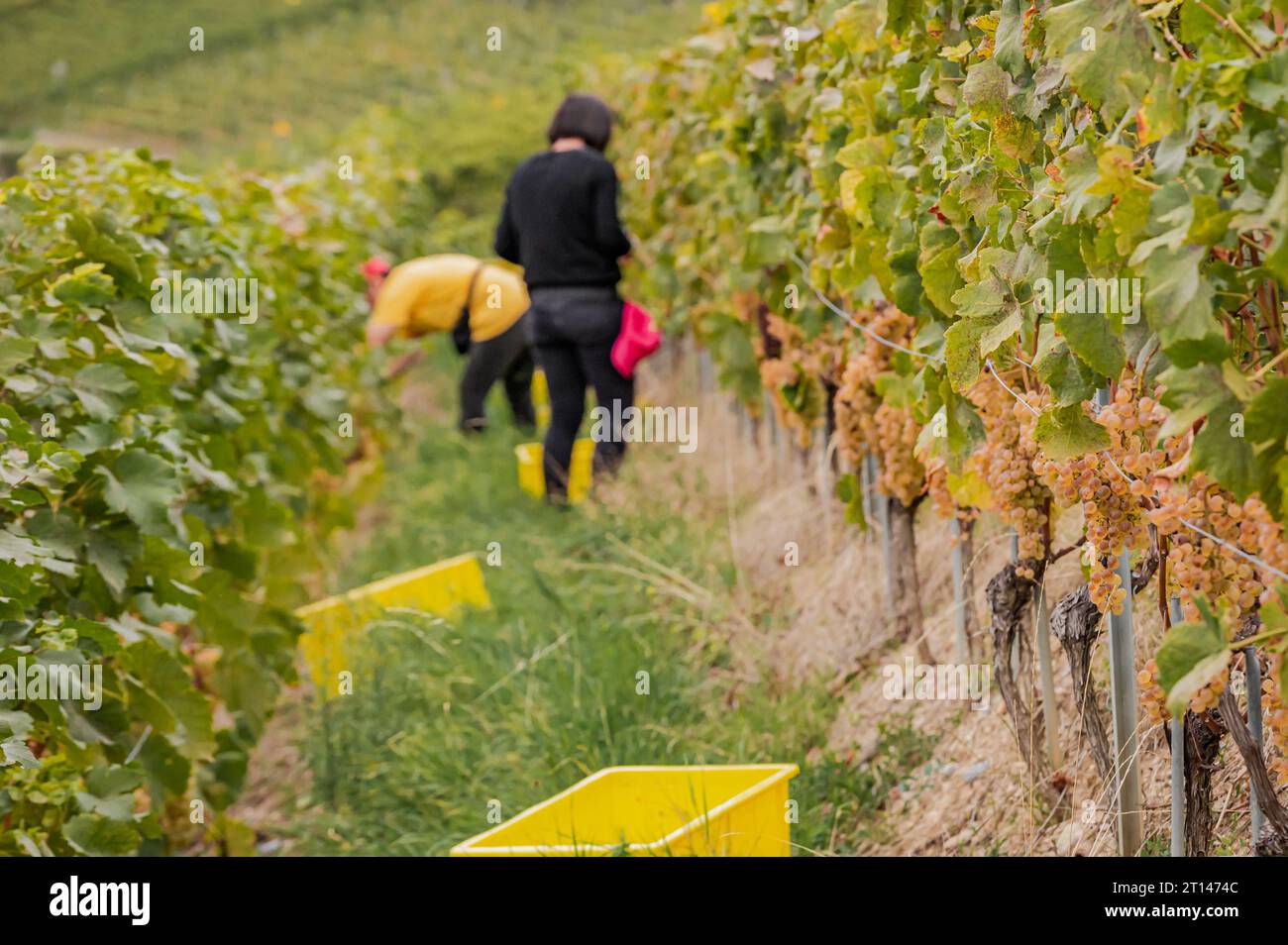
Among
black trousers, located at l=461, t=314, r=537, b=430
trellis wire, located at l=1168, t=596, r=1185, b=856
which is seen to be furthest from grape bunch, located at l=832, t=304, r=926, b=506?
black trousers, located at l=461, t=314, r=537, b=430

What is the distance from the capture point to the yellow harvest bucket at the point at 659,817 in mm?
3156

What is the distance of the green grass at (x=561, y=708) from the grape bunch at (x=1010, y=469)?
2.88 ft

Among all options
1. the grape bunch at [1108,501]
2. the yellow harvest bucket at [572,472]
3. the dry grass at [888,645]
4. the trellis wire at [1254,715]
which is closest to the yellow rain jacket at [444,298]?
the yellow harvest bucket at [572,472]

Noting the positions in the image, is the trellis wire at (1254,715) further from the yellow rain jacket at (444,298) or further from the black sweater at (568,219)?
the yellow rain jacket at (444,298)

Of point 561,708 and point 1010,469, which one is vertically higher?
point 1010,469

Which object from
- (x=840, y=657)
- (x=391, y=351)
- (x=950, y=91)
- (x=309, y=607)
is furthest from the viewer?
(x=391, y=351)

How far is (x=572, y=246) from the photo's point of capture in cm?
661

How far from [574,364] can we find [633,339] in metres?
0.32

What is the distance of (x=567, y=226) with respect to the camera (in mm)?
6578

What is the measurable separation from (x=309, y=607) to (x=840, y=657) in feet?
6.58

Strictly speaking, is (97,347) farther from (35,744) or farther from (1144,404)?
(1144,404)

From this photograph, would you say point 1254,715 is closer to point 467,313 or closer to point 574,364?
point 574,364

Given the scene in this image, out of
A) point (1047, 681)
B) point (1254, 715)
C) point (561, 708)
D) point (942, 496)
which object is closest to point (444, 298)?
point (561, 708)
